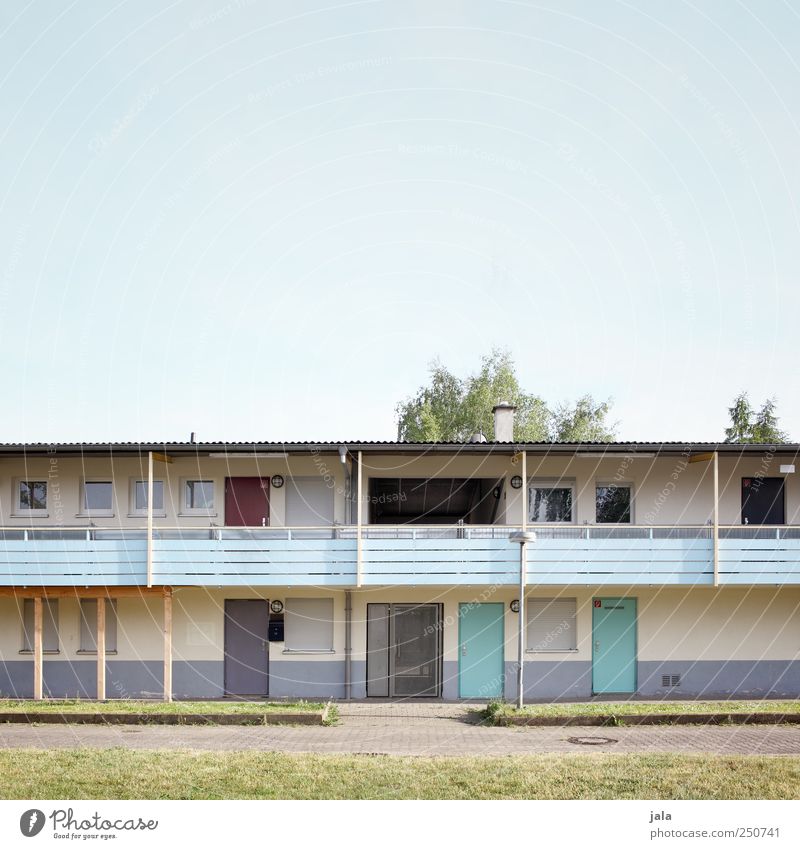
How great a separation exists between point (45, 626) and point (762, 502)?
58.4 ft

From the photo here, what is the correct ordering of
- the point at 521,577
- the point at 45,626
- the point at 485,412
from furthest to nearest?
the point at 485,412 → the point at 45,626 → the point at 521,577

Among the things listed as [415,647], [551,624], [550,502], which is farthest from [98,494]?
[551,624]

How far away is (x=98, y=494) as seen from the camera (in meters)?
25.0

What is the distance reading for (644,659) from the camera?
79.6ft

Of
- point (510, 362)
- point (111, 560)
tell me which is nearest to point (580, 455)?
point (111, 560)

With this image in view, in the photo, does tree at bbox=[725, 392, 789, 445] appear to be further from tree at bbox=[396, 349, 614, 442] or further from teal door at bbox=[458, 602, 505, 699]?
teal door at bbox=[458, 602, 505, 699]

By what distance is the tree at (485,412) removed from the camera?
49375mm

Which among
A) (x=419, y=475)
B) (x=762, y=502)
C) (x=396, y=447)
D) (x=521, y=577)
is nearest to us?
(x=521, y=577)

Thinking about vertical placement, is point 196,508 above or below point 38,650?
above

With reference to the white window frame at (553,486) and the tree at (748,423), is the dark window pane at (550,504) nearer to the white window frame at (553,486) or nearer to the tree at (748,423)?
the white window frame at (553,486)

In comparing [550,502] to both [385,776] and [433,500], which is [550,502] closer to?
[433,500]

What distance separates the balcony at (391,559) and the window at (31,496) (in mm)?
2027

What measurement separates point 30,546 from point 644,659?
14.6 meters

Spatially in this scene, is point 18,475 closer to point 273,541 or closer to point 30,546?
point 30,546
